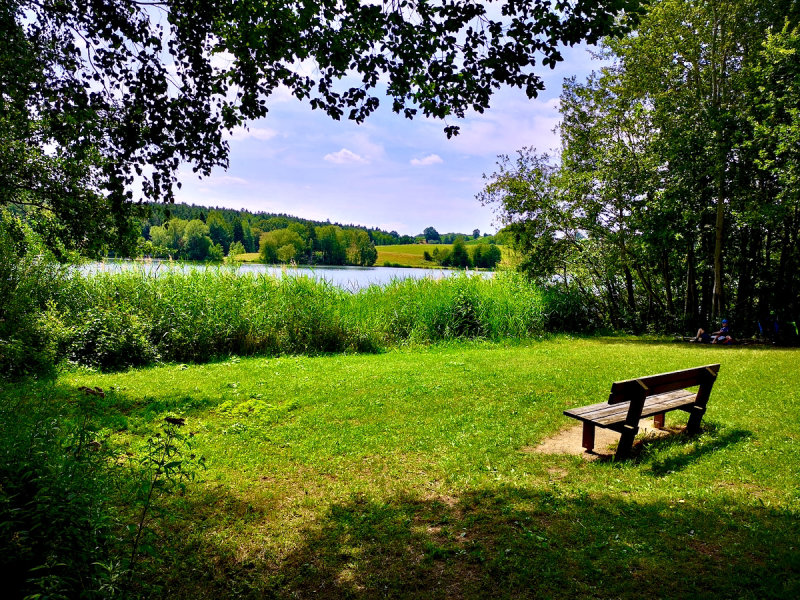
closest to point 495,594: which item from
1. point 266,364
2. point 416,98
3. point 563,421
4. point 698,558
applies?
point 698,558

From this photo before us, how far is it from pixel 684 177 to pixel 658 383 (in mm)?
12691

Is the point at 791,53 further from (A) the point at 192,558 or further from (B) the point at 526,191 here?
(A) the point at 192,558

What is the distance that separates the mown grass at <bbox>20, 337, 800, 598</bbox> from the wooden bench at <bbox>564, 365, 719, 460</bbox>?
1.15 feet

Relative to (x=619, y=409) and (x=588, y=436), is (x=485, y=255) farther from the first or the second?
(x=588, y=436)

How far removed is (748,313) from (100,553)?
19284mm

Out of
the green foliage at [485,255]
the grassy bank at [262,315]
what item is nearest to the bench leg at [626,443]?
the grassy bank at [262,315]

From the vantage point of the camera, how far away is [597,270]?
19453mm

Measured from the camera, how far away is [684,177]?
48.0 feet

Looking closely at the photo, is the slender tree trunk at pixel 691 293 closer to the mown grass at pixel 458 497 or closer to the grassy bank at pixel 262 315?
the grassy bank at pixel 262 315

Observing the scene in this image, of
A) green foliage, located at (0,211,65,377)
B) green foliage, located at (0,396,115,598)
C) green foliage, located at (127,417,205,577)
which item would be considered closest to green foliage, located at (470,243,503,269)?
green foliage, located at (0,211,65,377)

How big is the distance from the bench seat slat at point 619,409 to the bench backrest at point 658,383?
25 centimetres

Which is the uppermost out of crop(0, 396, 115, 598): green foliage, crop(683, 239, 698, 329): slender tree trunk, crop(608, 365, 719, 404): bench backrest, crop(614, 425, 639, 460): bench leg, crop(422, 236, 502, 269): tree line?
crop(422, 236, 502, 269): tree line

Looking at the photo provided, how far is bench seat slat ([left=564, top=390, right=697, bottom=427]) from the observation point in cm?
507

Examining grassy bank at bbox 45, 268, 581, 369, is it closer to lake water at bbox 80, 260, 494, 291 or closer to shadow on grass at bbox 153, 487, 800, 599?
lake water at bbox 80, 260, 494, 291
